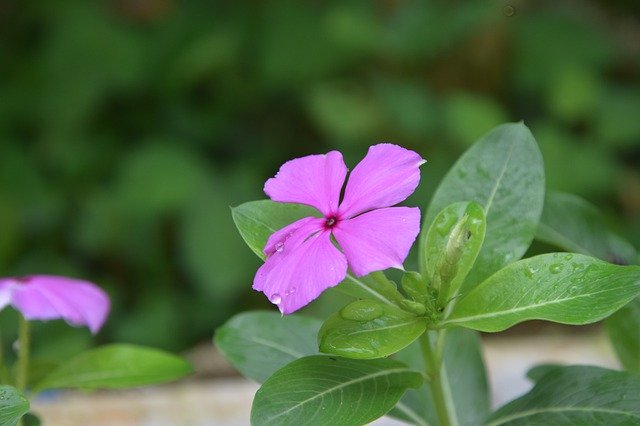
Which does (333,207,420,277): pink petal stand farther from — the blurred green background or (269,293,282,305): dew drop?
the blurred green background

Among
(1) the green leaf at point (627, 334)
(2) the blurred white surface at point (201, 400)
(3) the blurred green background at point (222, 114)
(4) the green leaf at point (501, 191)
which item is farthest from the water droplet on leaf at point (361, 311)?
(3) the blurred green background at point (222, 114)

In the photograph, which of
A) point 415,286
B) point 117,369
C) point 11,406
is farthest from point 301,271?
point 117,369

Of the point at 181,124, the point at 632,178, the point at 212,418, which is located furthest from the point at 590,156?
the point at 212,418

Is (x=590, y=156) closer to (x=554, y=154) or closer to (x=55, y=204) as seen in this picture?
(x=554, y=154)

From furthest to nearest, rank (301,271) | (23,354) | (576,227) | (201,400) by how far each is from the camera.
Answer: (201,400), (576,227), (23,354), (301,271)

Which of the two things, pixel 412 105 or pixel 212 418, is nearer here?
pixel 212 418

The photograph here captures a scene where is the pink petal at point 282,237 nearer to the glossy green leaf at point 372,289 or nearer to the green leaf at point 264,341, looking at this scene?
the glossy green leaf at point 372,289

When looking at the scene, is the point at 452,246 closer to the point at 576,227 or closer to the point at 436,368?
the point at 436,368
